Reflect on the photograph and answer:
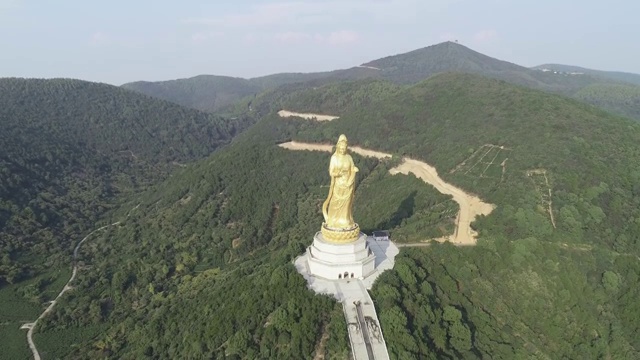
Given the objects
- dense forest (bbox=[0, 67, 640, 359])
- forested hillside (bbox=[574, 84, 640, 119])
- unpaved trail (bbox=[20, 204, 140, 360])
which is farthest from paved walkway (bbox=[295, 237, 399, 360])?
forested hillside (bbox=[574, 84, 640, 119])

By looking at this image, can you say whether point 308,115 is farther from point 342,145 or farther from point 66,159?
point 342,145

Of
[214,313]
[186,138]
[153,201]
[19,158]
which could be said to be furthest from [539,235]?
[186,138]

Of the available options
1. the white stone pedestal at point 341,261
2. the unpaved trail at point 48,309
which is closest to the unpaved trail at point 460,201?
the white stone pedestal at point 341,261

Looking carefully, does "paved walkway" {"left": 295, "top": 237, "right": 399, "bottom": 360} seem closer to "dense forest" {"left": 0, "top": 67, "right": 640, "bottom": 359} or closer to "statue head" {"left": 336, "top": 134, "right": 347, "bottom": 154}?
"dense forest" {"left": 0, "top": 67, "right": 640, "bottom": 359}

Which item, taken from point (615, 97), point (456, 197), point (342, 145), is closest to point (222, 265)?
point (456, 197)

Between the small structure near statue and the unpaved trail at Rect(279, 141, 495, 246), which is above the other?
the small structure near statue

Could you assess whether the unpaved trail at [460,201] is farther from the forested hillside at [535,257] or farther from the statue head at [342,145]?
the statue head at [342,145]

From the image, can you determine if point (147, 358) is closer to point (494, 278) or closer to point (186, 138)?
point (494, 278)
